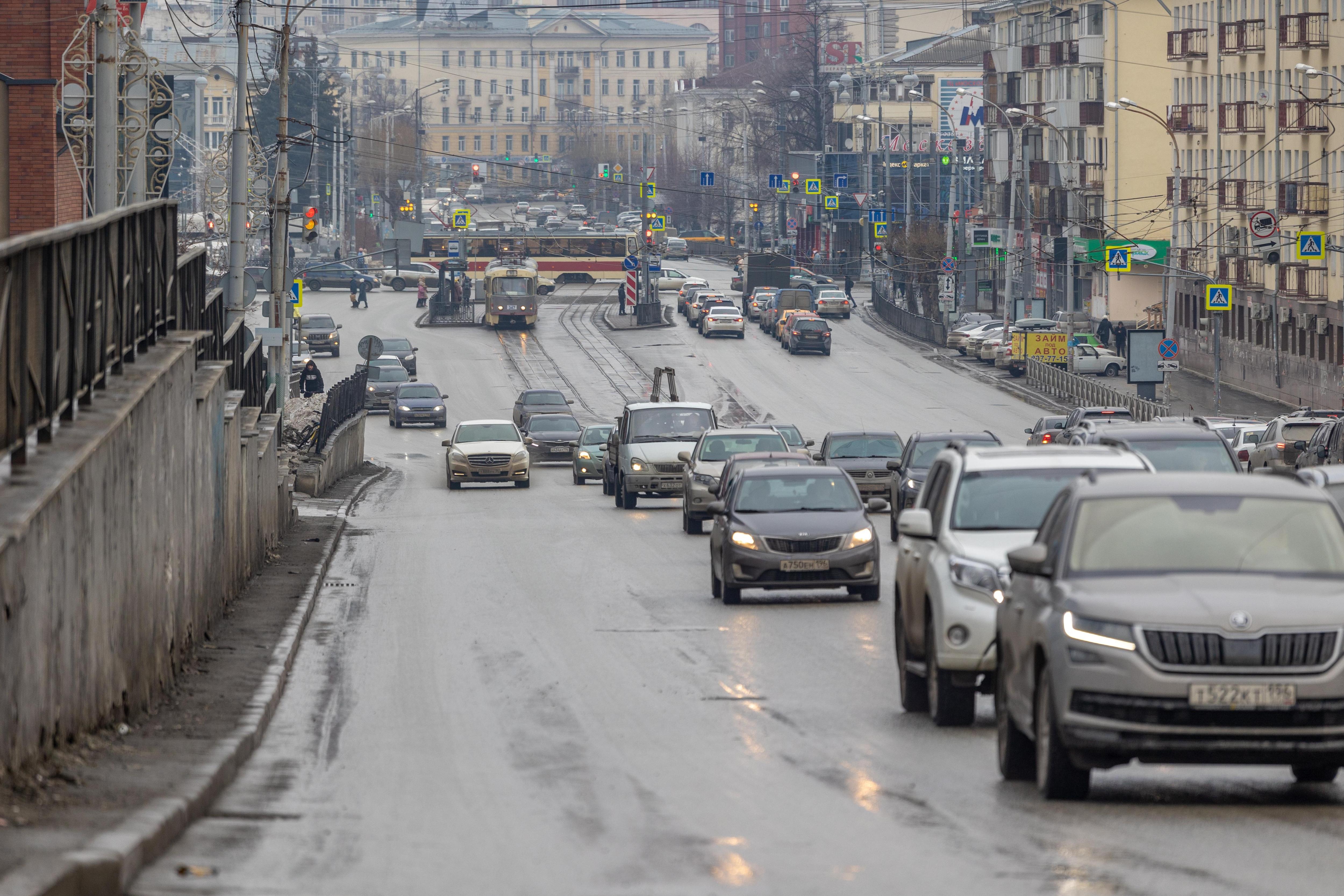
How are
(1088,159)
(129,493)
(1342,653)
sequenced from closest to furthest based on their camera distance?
(1342,653)
(129,493)
(1088,159)

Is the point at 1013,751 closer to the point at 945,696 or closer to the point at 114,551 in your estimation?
the point at 945,696

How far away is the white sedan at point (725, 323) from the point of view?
93.8 metres

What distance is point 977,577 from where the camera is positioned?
44.1ft

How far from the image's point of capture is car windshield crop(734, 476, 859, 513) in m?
23.1

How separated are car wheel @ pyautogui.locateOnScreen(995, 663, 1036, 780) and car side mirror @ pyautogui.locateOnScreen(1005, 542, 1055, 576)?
841 millimetres

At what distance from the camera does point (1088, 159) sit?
99062 mm

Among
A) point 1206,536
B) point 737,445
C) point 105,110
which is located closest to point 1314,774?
point 1206,536

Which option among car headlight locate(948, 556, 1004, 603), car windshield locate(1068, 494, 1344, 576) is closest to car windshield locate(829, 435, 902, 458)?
car headlight locate(948, 556, 1004, 603)

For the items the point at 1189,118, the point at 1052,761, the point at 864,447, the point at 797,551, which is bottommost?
the point at 864,447

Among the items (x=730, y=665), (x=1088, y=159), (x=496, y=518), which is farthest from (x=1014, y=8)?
(x=730, y=665)

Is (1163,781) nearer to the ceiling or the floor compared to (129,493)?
nearer to the floor

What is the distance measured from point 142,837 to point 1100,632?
4.33 metres

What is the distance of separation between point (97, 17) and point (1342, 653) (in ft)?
51.6

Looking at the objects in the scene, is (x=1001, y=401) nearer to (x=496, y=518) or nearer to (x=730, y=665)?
(x=496, y=518)
